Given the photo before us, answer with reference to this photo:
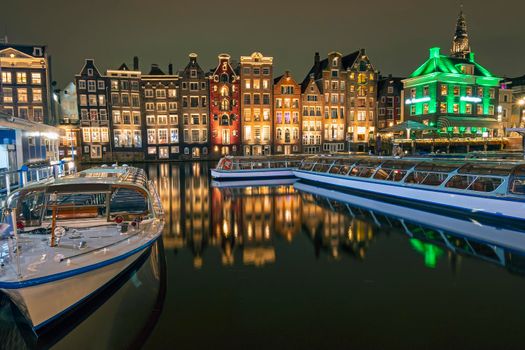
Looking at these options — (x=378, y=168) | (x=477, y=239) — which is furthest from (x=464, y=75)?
(x=477, y=239)

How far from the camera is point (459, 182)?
2016 cm

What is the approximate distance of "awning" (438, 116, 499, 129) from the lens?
226ft

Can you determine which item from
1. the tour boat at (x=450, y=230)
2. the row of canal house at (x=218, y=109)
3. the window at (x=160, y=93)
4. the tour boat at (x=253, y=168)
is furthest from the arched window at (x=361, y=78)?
the tour boat at (x=450, y=230)

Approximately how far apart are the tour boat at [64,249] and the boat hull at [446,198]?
1471 centimetres

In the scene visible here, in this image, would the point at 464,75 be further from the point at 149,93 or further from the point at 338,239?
the point at 338,239

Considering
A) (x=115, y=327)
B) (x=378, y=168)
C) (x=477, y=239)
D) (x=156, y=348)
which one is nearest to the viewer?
(x=156, y=348)

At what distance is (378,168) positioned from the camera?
26.3 m

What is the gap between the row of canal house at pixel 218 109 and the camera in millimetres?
65250

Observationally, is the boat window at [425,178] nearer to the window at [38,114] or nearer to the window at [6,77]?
the window at [38,114]

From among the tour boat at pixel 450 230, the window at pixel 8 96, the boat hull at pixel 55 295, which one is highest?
the window at pixel 8 96

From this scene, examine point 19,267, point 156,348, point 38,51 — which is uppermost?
point 38,51

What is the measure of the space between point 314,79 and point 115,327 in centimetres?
7053

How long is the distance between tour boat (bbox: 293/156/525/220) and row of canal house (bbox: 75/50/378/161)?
1594 inches

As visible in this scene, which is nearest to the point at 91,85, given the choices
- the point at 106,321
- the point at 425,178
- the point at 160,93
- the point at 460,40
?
the point at 160,93
